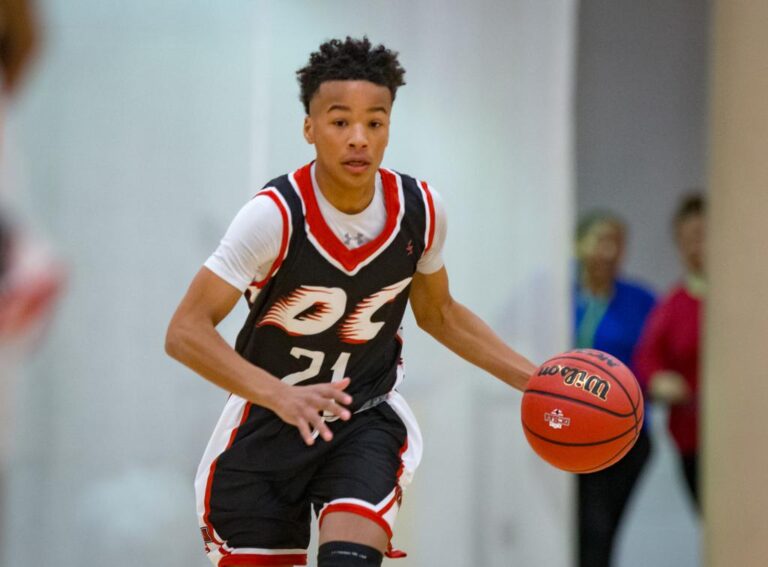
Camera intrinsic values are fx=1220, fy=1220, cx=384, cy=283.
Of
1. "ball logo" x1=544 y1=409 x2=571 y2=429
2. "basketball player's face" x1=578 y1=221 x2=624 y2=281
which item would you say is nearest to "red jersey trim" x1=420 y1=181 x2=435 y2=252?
"ball logo" x1=544 y1=409 x2=571 y2=429

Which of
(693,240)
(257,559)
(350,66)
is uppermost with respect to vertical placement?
(350,66)

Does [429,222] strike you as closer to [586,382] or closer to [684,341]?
[586,382]

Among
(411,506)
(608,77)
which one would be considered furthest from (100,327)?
(608,77)

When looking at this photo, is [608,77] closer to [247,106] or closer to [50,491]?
[247,106]

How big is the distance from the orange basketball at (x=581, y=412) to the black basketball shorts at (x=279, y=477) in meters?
0.39

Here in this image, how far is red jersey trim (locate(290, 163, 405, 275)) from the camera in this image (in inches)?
126

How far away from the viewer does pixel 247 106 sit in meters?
5.09

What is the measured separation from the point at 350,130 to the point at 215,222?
2017mm

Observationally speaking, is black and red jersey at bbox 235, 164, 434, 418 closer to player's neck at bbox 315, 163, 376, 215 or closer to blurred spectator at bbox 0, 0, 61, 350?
player's neck at bbox 315, 163, 376, 215

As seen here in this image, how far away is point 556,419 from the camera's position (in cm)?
317

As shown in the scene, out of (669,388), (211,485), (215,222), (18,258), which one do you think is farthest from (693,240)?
(18,258)

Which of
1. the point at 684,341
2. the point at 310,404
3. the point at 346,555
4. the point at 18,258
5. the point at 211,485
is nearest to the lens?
the point at 18,258

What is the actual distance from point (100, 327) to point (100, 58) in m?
1.13

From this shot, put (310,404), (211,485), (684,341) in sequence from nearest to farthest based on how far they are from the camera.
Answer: (310,404), (211,485), (684,341)
